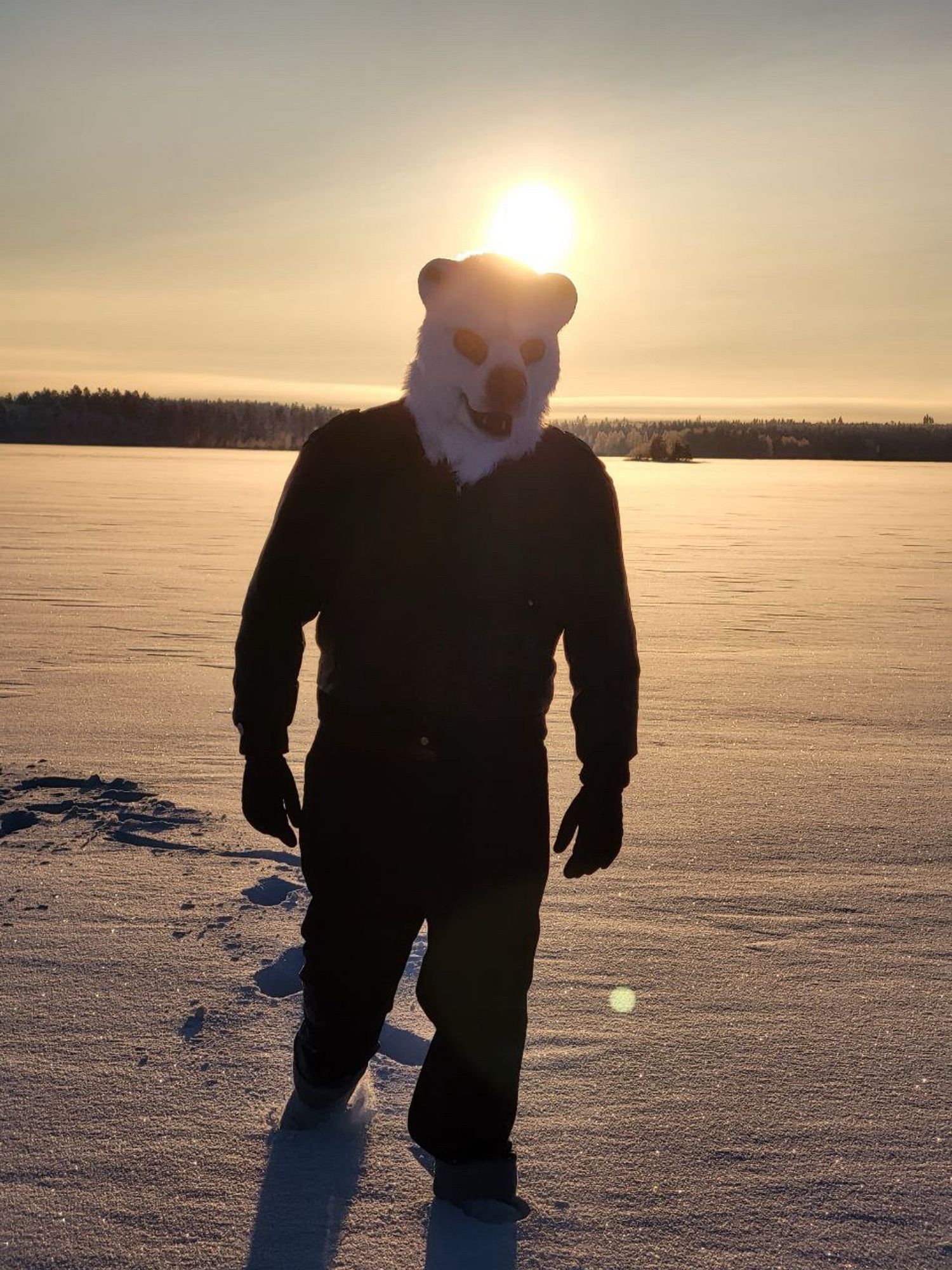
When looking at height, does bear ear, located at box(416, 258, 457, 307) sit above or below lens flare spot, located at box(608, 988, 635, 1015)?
above

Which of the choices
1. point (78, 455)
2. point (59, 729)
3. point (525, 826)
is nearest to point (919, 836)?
point (525, 826)

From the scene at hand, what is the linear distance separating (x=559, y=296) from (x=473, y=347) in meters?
0.22

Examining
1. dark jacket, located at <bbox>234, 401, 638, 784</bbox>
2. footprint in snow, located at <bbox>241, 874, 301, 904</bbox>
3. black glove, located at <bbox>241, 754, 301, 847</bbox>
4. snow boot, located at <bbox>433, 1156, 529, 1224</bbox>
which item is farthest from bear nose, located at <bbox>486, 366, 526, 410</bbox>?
footprint in snow, located at <bbox>241, 874, 301, 904</bbox>

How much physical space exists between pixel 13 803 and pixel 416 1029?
1.98m

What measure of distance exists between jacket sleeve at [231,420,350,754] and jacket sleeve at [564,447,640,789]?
0.47m

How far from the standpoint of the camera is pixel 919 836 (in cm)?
386

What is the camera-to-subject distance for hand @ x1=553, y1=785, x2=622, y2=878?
7.20 ft

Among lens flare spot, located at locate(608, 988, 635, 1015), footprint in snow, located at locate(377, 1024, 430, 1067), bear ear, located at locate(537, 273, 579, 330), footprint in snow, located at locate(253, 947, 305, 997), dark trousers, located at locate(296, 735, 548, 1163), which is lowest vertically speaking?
footprint in snow, located at locate(377, 1024, 430, 1067)

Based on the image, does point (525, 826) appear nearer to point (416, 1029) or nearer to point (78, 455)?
point (416, 1029)

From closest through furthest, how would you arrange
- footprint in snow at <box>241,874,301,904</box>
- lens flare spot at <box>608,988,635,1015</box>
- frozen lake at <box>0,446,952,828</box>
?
→ lens flare spot at <box>608,988,635,1015</box>
footprint in snow at <box>241,874,301,904</box>
frozen lake at <box>0,446,952,828</box>

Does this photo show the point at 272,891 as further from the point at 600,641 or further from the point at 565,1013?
the point at 600,641

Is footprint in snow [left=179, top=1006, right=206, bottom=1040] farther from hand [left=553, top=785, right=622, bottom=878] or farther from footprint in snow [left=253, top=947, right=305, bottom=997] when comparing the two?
hand [left=553, top=785, right=622, bottom=878]

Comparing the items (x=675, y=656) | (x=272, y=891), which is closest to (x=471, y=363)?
(x=272, y=891)

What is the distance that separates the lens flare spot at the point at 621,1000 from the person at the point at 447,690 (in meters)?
0.61
